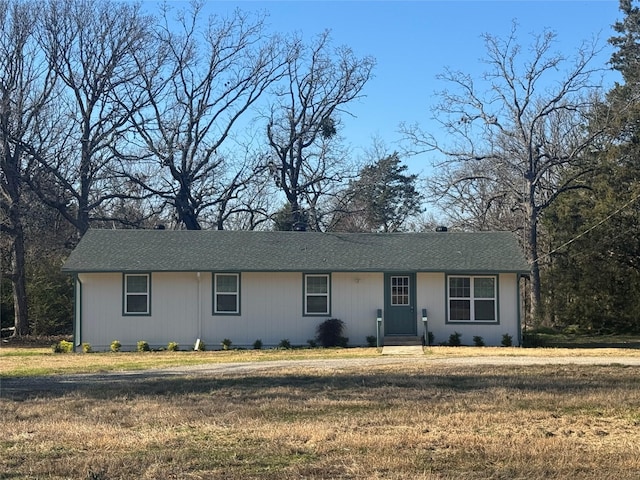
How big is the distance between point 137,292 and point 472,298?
10.2m

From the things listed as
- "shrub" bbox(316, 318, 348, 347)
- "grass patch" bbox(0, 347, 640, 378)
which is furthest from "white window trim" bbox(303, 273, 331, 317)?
"grass patch" bbox(0, 347, 640, 378)

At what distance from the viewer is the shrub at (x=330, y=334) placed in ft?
73.4

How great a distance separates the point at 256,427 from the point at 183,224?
29.0 metres

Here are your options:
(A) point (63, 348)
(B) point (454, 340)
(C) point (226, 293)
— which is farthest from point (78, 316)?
(B) point (454, 340)

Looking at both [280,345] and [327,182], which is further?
[327,182]

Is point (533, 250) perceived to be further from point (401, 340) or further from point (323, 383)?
point (323, 383)

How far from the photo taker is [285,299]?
23.0 m

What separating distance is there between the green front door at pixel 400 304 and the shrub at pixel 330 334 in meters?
1.47

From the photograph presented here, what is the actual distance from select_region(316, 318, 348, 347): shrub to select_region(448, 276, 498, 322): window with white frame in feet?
11.2

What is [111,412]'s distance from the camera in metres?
9.51

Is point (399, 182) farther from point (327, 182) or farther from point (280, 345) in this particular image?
point (280, 345)

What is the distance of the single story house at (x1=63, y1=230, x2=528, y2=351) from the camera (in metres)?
22.7

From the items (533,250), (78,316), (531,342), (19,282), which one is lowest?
(531,342)

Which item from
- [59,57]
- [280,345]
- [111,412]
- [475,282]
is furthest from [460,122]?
[111,412]
